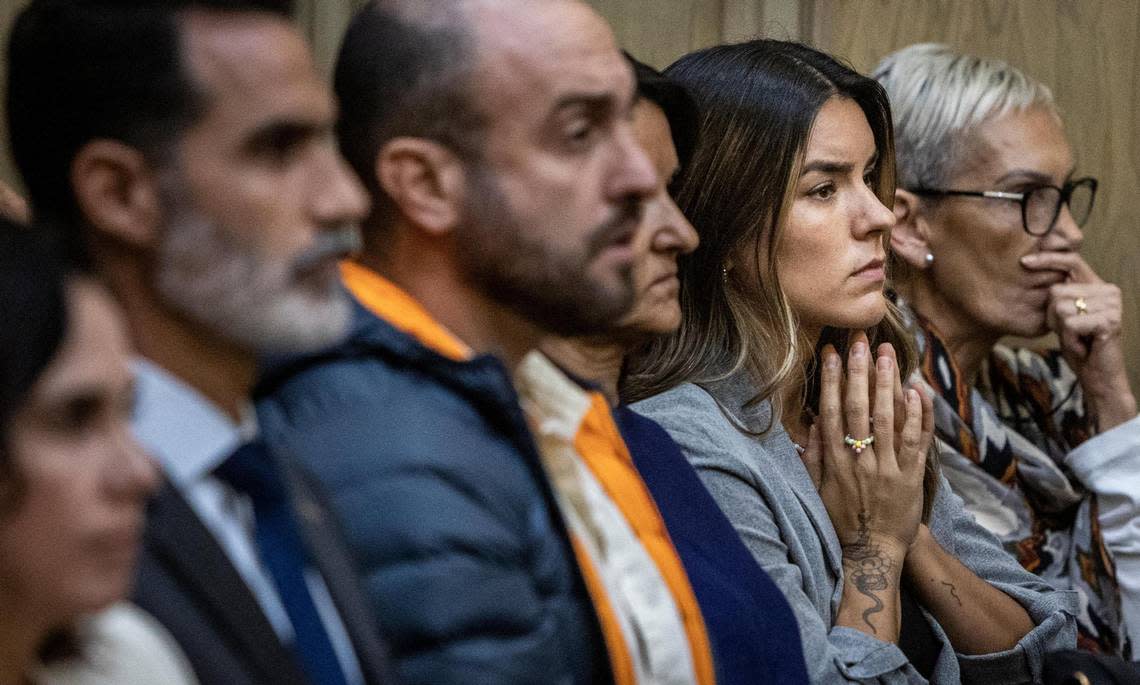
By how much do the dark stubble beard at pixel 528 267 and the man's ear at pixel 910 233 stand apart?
1.59m

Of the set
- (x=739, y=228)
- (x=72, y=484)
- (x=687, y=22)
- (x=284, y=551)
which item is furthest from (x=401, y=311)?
(x=687, y=22)

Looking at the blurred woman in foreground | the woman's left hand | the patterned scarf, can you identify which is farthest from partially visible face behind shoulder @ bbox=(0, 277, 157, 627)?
the woman's left hand

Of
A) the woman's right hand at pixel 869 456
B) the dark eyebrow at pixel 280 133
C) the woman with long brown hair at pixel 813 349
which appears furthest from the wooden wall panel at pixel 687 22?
the dark eyebrow at pixel 280 133

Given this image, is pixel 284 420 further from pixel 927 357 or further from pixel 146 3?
pixel 927 357

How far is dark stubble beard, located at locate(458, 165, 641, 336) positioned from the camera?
1.58 metres

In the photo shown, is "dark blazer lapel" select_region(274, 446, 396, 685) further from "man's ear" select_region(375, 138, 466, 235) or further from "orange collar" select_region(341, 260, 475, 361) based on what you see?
"man's ear" select_region(375, 138, 466, 235)

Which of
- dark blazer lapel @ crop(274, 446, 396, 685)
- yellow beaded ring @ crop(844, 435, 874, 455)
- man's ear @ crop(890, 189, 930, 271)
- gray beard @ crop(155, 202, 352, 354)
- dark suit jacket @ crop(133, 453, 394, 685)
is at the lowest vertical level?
man's ear @ crop(890, 189, 930, 271)

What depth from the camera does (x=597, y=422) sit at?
1.80m

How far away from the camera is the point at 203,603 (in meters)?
1.13

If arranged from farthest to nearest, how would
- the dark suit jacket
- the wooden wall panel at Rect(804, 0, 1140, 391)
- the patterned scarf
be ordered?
the wooden wall panel at Rect(804, 0, 1140, 391) < the patterned scarf < the dark suit jacket

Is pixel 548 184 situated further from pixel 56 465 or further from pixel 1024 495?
pixel 1024 495

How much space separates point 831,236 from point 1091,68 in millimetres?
1610

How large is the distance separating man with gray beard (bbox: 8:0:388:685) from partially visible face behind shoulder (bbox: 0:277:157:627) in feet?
0.76

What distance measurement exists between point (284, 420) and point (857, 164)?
119 cm
